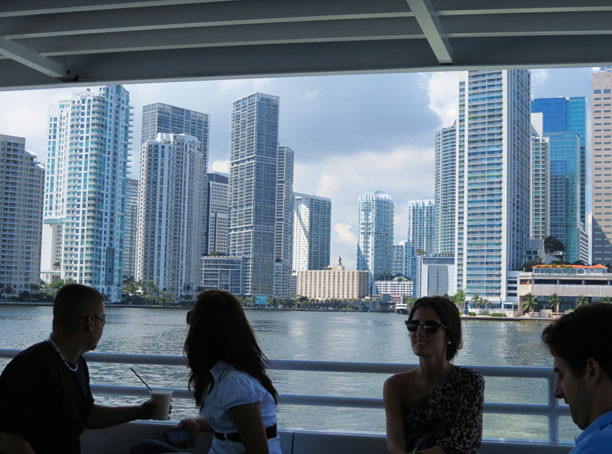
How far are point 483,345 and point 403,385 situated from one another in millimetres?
36899

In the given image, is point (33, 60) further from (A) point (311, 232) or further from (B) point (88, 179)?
(A) point (311, 232)

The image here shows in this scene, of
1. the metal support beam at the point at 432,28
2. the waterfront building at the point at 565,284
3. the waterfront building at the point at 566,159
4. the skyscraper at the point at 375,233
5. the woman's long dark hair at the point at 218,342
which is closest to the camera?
the woman's long dark hair at the point at 218,342

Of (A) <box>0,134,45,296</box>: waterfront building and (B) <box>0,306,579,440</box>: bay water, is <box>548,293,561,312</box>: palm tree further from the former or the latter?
(A) <box>0,134,45,296</box>: waterfront building

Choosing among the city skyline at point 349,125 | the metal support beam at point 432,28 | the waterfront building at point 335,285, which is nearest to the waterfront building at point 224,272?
the waterfront building at point 335,285

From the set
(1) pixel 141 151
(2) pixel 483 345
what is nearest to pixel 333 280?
(1) pixel 141 151

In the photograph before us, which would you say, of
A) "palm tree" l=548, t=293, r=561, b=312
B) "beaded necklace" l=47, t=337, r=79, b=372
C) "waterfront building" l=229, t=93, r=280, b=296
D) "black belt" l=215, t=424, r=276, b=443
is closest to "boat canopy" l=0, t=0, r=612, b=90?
"beaded necklace" l=47, t=337, r=79, b=372

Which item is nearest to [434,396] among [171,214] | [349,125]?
[171,214]

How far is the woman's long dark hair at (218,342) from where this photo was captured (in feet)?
5.93

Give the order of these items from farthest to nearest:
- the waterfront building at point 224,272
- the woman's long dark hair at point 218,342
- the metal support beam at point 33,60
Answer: the waterfront building at point 224,272 → the metal support beam at point 33,60 → the woman's long dark hair at point 218,342

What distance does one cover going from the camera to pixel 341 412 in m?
22.8

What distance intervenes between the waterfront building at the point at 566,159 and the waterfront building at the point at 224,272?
35.8 metres

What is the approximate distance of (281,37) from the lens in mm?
2855

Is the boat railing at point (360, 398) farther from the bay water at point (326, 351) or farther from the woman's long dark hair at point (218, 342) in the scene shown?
the bay water at point (326, 351)

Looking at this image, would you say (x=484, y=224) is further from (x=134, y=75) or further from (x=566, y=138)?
(x=134, y=75)
